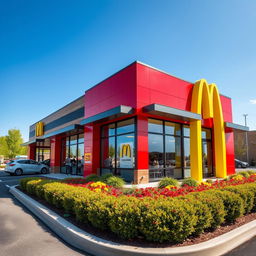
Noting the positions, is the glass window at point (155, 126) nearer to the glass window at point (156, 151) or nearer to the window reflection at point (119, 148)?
the glass window at point (156, 151)

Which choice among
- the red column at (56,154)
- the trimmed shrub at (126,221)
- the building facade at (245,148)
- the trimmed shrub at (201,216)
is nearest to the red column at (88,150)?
the red column at (56,154)

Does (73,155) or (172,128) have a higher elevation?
(172,128)

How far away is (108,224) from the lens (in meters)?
4.38

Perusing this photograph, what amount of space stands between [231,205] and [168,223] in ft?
7.60

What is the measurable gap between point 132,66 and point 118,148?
16.5 ft

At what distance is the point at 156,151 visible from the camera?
41.2 feet

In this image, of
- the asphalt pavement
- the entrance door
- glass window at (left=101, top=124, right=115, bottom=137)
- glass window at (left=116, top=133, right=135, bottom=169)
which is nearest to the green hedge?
the asphalt pavement

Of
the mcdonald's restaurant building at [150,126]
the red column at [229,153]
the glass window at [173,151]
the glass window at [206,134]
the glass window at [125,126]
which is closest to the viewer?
the mcdonald's restaurant building at [150,126]

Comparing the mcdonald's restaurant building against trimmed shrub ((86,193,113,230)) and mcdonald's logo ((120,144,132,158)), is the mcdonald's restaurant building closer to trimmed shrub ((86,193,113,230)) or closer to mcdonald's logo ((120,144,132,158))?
mcdonald's logo ((120,144,132,158))

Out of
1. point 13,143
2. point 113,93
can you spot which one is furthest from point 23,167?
point 13,143

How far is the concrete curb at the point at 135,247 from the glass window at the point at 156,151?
7.11 meters

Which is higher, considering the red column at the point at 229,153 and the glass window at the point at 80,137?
the glass window at the point at 80,137

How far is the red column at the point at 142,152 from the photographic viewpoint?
36.2ft

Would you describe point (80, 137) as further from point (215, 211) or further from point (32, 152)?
point (32, 152)
